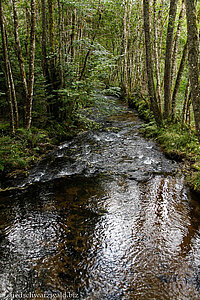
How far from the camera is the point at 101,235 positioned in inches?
153

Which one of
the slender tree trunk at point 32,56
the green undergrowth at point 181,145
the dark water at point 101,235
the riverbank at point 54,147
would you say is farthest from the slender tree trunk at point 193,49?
the slender tree trunk at point 32,56

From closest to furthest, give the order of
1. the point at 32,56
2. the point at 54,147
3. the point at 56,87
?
the point at 32,56 < the point at 54,147 < the point at 56,87

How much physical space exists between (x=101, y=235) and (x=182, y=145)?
5479mm

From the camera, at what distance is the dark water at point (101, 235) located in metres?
2.87

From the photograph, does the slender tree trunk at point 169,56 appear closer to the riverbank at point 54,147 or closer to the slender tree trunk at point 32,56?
the riverbank at point 54,147

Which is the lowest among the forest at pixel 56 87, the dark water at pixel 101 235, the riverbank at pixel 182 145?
the dark water at pixel 101 235

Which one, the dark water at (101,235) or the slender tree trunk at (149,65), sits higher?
the slender tree trunk at (149,65)

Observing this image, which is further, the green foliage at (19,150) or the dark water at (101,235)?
the green foliage at (19,150)

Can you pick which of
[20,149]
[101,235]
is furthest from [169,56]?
[101,235]

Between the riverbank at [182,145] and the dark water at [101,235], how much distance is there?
0.38 meters

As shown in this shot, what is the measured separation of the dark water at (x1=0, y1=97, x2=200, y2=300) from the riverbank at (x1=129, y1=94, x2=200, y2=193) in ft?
1.26

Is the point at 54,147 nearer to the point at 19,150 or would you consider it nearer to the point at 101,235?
the point at 19,150

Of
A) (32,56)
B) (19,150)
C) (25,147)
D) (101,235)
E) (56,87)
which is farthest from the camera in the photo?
(56,87)

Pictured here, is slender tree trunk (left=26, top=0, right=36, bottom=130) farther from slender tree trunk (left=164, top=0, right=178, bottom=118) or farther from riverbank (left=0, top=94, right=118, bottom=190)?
slender tree trunk (left=164, top=0, right=178, bottom=118)
